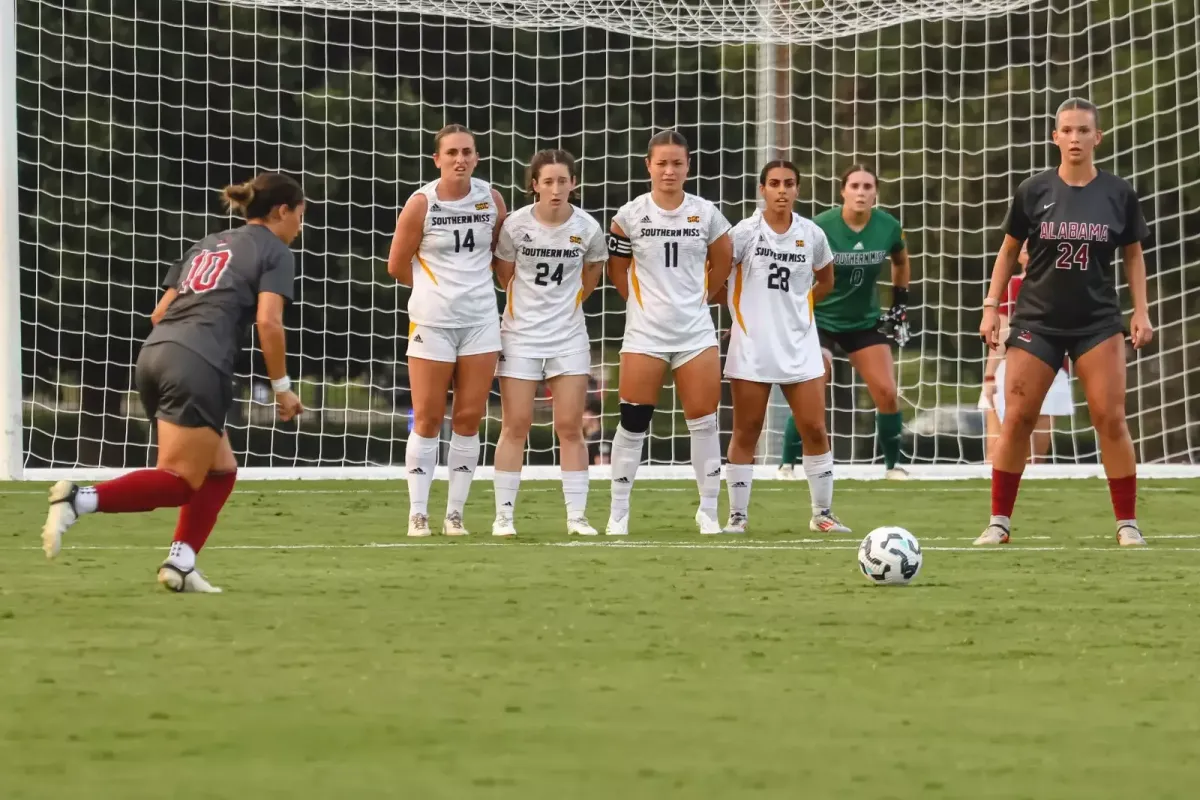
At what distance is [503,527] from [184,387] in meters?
2.98

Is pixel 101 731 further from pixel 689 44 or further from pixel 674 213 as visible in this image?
pixel 689 44

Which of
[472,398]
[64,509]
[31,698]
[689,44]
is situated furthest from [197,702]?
[689,44]

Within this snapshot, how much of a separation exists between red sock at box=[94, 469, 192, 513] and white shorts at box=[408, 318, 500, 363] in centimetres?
279

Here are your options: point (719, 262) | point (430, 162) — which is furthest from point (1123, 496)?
point (430, 162)

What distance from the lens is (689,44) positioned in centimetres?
2055

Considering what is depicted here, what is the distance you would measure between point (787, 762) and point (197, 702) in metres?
1.34

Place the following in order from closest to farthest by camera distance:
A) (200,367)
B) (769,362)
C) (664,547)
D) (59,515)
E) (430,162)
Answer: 1. (59,515)
2. (200,367)
3. (664,547)
4. (769,362)
5. (430,162)

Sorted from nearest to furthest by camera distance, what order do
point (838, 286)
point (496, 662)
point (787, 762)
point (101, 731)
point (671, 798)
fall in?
point (671, 798), point (787, 762), point (101, 731), point (496, 662), point (838, 286)

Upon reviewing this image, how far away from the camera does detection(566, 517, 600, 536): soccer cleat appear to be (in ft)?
31.6

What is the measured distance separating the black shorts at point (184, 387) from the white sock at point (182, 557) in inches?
15.4

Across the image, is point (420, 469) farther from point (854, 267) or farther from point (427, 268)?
point (854, 267)

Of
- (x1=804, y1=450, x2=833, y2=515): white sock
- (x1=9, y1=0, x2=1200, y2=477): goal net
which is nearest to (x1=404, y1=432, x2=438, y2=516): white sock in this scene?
(x1=804, y1=450, x2=833, y2=515): white sock

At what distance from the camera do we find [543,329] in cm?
962

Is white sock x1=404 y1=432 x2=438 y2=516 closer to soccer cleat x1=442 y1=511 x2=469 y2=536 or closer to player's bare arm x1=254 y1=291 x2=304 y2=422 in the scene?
soccer cleat x1=442 y1=511 x2=469 y2=536
